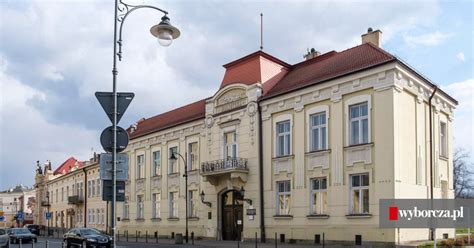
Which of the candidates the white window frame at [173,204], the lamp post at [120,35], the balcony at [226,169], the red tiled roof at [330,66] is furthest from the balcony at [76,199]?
the lamp post at [120,35]

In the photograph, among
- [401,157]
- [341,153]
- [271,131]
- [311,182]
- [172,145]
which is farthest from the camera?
[172,145]

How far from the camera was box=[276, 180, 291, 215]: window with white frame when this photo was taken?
103ft

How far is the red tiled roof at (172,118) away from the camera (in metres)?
41.0

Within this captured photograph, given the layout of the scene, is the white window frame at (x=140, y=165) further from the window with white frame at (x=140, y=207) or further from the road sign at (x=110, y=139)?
the road sign at (x=110, y=139)

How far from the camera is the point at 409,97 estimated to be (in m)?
27.5

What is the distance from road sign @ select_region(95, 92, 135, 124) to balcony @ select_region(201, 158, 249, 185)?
2203 cm

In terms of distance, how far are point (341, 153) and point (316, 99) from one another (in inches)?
136

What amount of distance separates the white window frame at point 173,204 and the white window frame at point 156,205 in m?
1.84

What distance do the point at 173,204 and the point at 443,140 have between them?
20.8 metres

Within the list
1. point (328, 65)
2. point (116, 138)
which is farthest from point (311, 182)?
point (116, 138)

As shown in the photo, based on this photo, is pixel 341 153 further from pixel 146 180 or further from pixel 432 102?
pixel 146 180

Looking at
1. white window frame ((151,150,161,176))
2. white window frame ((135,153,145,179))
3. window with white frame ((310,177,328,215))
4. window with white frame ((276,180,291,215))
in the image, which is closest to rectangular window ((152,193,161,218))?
white window frame ((151,150,161,176))

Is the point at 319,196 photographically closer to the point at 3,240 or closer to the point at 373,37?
the point at 373,37

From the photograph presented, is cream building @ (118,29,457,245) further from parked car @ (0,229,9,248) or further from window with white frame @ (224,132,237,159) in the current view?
parked car @ (0,229,9,248)
